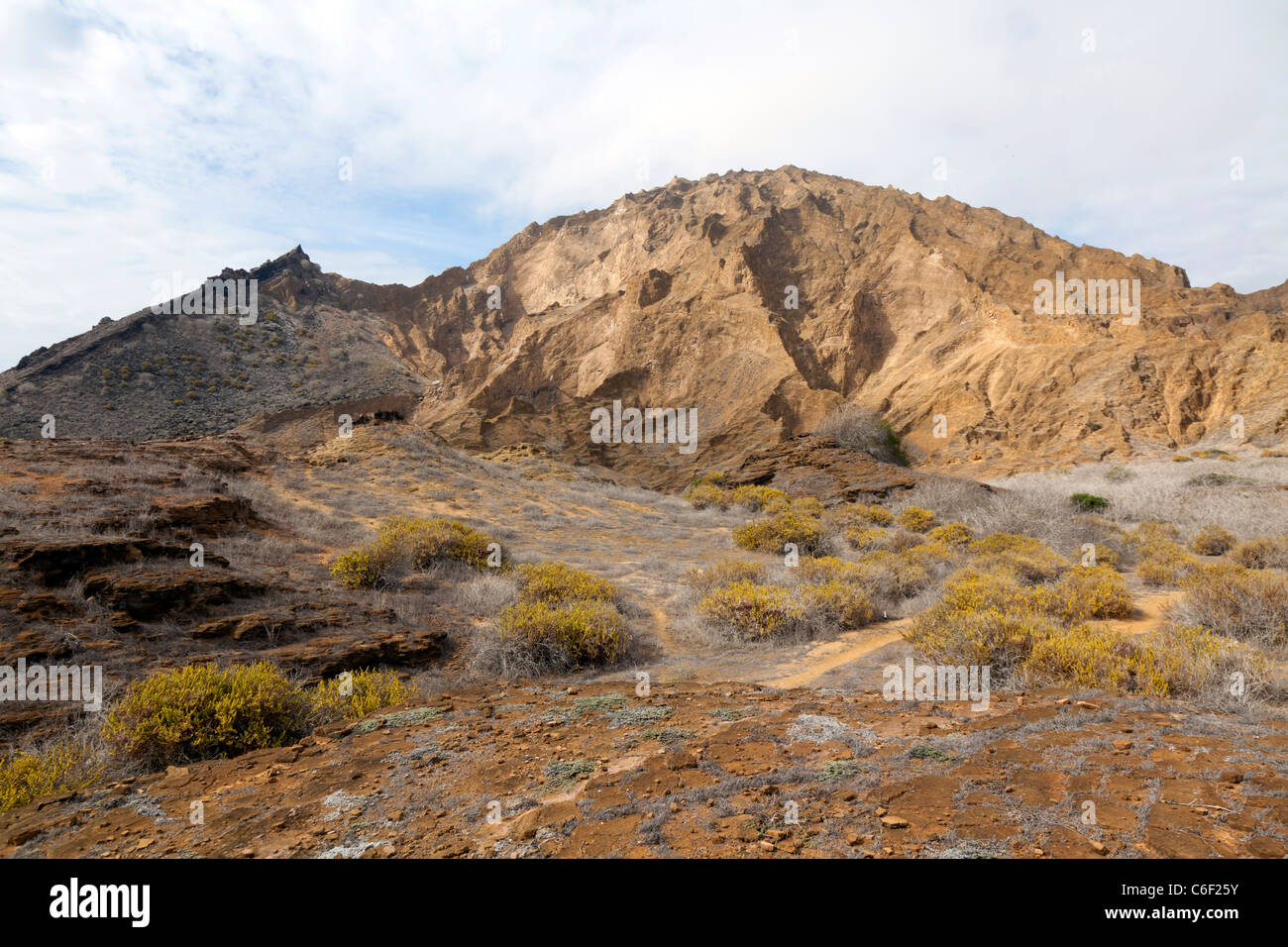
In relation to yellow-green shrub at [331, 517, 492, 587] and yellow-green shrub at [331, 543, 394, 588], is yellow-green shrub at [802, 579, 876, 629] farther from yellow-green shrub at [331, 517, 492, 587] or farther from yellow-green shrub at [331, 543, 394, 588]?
yellow-green shrub at [331, 543, 394, 588]

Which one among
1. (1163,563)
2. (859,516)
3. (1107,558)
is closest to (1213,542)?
(1163,563)

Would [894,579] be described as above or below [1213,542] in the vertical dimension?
below

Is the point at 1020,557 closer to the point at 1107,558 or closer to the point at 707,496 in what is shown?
the point at 1107,558

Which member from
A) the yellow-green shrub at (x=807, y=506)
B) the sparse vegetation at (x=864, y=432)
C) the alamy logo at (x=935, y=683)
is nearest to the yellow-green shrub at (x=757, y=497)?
the yellow-green shrub at (x=807, y=506)

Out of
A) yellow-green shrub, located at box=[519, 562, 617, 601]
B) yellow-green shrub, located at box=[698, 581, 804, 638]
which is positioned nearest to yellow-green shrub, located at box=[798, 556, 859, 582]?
yellow-green shrub, located at box=[698, 581, 804, 638]
